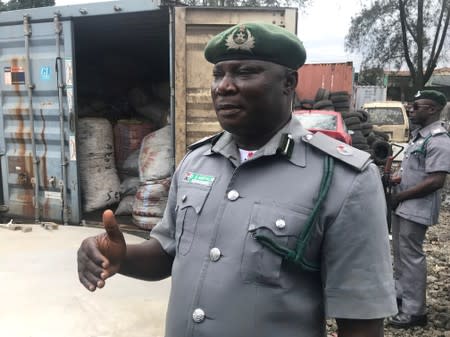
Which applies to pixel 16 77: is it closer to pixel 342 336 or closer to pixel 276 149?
pixel 276 149

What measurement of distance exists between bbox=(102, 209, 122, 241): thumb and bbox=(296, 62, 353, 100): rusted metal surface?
10.2m

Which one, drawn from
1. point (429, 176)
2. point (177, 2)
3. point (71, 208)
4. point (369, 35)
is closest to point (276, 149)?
point (429, 176)

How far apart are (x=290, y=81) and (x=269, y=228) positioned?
42 cm

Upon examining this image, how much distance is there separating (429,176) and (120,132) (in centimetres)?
325

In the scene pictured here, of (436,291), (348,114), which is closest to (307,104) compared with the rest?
(348,114)

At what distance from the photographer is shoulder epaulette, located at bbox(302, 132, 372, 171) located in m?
1.10

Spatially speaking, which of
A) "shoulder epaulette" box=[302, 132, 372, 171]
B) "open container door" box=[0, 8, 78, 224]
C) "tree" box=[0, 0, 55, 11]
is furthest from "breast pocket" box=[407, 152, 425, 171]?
"tree" box=[0, 0, 55, 11]

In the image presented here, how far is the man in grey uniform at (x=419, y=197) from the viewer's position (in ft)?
10.4

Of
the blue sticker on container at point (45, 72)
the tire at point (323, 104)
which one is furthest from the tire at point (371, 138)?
the blue sticker on container at point (45, 72)

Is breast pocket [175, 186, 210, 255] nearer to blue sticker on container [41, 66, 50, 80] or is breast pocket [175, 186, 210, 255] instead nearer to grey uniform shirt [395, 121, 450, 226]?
grey uniform shirt [395, 121, 450, 226]

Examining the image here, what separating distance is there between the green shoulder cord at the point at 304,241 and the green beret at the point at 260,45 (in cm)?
34

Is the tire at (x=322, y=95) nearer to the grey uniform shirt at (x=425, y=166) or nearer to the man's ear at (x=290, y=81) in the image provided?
the grey uniform shirt at (x=425, y=166)

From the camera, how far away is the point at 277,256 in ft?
3.58

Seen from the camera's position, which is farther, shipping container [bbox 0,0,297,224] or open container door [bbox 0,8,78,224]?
open container door [bbox 0,8,78,224]
